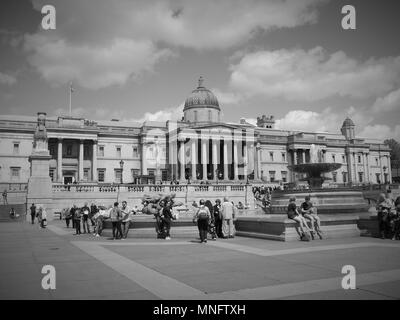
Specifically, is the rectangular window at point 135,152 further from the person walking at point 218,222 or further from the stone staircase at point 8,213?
the person walking at point 218,222

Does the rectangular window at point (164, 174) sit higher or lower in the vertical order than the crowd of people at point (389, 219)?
higher

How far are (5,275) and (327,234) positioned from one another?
11106mm

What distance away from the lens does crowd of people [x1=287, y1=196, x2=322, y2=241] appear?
44.7 feet

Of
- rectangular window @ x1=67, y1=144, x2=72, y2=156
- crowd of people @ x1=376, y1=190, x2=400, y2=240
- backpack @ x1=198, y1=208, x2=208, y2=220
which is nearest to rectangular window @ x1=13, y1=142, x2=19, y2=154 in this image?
rectangular window @ x1=67, y1=144, x2=72, y2=156

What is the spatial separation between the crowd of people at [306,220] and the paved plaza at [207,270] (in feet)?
2.25

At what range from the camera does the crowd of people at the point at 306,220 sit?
1362 cm

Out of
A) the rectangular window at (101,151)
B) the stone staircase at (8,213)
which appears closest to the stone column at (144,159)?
the rectangular window at (101,151)

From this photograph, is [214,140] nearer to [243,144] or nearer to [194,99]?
[243,144]

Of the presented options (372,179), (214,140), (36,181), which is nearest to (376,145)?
(372,179)

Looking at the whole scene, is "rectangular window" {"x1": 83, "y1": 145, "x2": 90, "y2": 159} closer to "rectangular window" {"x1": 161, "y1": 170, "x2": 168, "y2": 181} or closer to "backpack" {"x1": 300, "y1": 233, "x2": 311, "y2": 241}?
"rectangular window" {"x1": 161, "y1": 170, "x2": 168, "y2": 181}

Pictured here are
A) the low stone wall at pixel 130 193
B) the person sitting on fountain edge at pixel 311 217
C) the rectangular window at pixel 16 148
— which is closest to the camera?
the person sitting on fountain edge at pixel 311 217

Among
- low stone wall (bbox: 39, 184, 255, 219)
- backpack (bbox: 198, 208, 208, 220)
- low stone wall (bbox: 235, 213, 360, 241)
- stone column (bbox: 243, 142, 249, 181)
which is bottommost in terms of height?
low stone wall (bbox: 235, 213, 360, 241)

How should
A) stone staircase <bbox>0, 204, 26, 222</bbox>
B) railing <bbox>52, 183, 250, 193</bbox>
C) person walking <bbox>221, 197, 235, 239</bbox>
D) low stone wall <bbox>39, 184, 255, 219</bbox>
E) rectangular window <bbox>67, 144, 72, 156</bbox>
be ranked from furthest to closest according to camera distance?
rectangular window <bbox>67, 144, 72, 156</bbox> < railing <bbox>52, 183, 250, 193</bbox> < low stone wall <bbox>39, 184, 255, 219</bbox> < stone staircase <bbox>0, 204, 26, 222</bbox> < person walking <bbox>221, 197, 235, 239</bbox>
